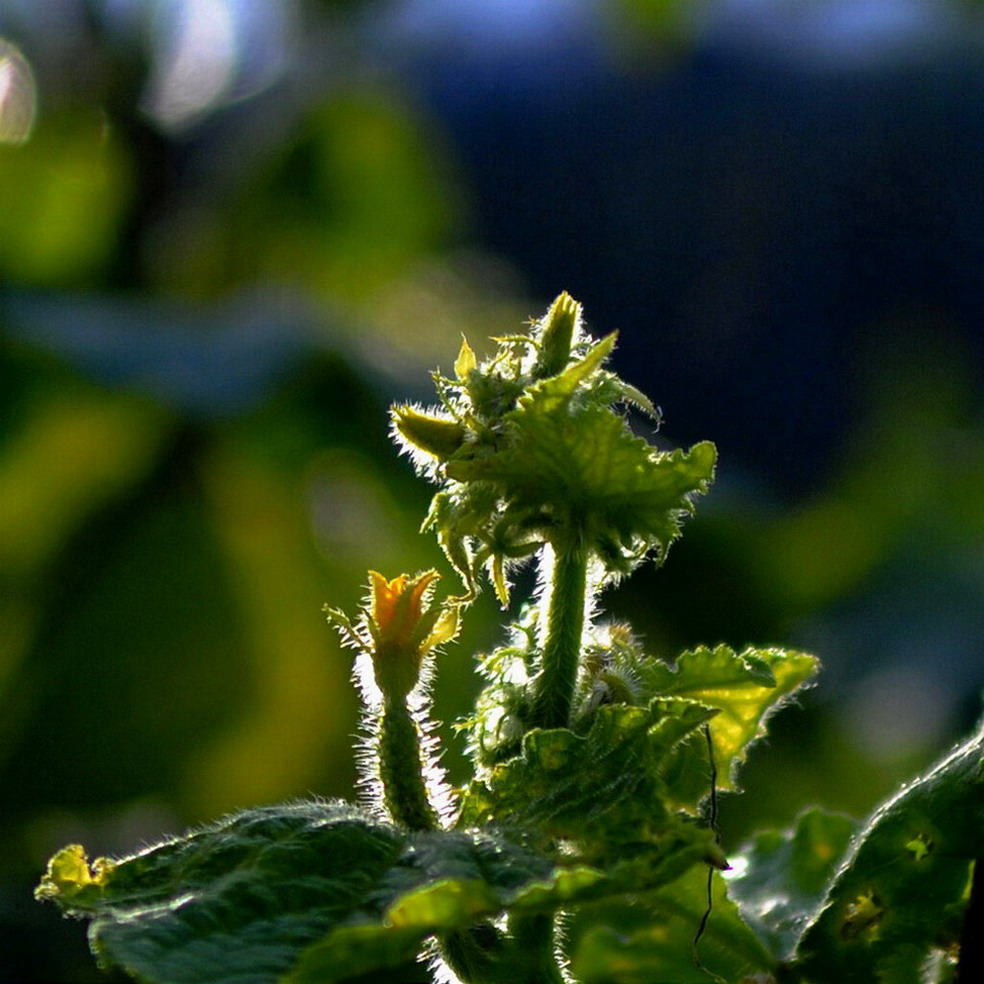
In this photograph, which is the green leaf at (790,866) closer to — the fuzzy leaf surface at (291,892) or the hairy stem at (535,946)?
the hairy stem at (535,946)

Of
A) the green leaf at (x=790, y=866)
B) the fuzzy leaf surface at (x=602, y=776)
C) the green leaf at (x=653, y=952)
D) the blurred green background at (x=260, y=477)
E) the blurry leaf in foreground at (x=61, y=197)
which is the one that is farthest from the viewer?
the blurry leaf in foreground at (x=61, y=197)

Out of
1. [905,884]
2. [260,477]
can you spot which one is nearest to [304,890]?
[905,884]

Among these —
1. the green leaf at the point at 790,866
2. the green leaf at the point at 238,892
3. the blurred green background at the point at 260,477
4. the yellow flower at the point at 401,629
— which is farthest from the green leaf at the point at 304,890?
the blurred green background at the point at 260,477

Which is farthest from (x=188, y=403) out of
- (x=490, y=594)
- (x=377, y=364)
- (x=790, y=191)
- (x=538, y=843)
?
(x=790, y=191)

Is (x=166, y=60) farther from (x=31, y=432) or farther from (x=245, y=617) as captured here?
(x=245, y=617)

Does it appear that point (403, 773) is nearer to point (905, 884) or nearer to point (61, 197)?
point (905, 884)

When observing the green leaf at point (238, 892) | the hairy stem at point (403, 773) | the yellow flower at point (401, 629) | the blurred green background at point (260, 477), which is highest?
the blurred green background at point (260, 477)

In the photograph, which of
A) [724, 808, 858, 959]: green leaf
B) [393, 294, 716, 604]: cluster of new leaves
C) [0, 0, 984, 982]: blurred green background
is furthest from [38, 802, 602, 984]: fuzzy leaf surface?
[0, 0, 984, 982]: blurred green background
